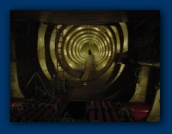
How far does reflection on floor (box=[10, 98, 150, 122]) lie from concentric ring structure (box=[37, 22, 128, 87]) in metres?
0.18

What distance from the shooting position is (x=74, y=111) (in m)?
2.29

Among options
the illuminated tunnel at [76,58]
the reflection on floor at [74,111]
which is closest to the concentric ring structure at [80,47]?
the illuminated tunnel at [76,58]

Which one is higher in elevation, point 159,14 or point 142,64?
point 159,14

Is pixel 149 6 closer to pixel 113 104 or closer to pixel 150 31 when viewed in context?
pixel 150 31

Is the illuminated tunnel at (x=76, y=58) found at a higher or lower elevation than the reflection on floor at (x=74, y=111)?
higher

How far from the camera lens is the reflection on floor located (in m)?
2.28

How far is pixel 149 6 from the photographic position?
2293mm

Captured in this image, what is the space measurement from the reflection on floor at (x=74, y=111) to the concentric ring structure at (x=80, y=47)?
0.18 meters

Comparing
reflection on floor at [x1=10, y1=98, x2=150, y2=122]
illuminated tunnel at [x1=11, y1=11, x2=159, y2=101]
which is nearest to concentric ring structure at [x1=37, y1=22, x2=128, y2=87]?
illuminated tunnel at [x1=11, y1=11, x2=159, y2=101]

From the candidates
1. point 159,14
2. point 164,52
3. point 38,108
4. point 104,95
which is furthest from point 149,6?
point 38,108

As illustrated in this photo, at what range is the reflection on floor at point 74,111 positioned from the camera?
7.48 ft

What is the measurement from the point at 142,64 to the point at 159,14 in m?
0.39

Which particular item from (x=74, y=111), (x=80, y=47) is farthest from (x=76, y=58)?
(x=74, y=111)

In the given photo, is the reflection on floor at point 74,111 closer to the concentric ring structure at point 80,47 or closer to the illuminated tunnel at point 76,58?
the illuminated tunnel at point 76,58
